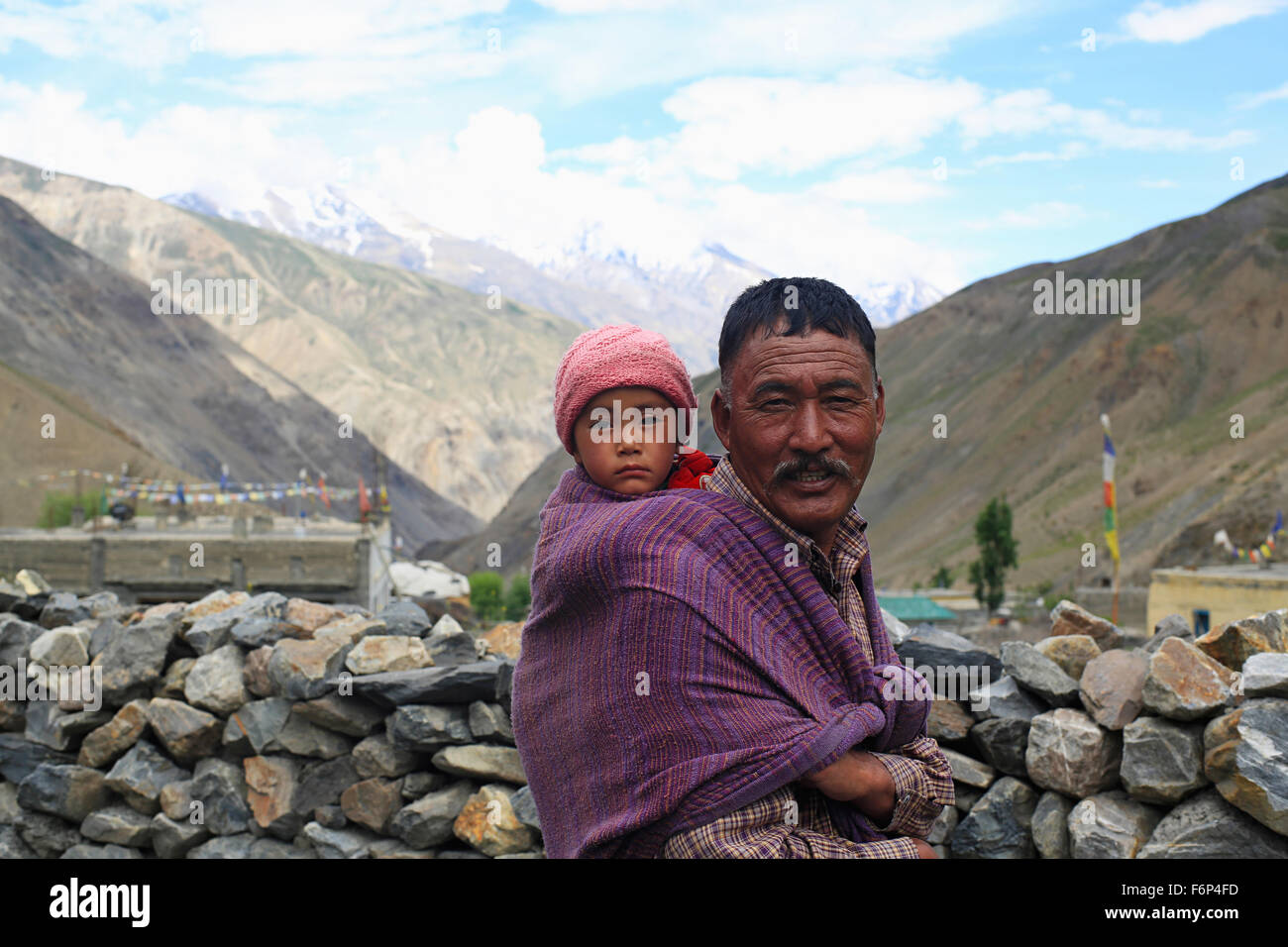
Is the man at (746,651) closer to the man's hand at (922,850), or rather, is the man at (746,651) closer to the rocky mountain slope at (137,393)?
the man's hand at (922,850)

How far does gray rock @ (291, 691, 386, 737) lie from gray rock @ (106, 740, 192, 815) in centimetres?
72

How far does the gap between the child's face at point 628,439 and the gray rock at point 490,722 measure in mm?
2105

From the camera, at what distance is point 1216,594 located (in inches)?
824

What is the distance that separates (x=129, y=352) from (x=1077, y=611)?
9851 centimetres

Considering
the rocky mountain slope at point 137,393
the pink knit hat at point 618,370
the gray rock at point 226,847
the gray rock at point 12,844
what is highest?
the rocky mountain slope at point 137,393

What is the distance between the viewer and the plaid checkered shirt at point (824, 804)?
73.2 inches

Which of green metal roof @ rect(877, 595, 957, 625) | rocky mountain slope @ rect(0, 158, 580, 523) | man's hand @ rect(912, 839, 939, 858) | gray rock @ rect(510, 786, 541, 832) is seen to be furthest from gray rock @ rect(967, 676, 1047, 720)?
rocky mountain slope @ rect(0, 158, 580, 523)

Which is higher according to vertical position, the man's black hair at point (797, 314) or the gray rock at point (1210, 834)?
the man's black hair at point (797, 314)

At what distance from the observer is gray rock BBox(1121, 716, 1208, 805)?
327 centimetres

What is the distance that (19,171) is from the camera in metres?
166

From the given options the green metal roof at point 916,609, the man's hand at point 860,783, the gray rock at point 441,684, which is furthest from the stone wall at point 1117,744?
the green metal roof at point 916,609

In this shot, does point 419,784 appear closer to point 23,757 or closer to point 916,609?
A: point 23,757

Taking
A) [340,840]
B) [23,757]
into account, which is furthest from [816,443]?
[23,757]
